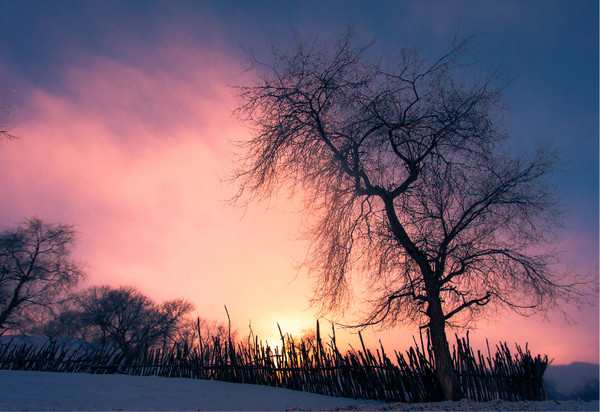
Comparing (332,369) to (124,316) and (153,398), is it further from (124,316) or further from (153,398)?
(124,316)

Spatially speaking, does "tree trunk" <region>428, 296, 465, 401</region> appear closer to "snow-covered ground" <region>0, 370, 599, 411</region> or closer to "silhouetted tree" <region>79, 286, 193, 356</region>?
"snow-covered ground" <region>0, 370, 599, 411</region>

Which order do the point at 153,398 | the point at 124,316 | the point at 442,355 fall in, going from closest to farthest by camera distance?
the point at 153,398 → the point at 442,355 → the point at 124,316

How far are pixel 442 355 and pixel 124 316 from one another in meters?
32.5

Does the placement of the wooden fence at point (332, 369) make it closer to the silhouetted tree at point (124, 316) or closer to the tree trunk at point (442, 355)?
the tree trunk at point (442, 355)

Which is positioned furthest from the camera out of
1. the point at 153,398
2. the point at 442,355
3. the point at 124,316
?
the point at 124,316

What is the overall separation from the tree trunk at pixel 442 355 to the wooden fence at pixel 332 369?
562 mm

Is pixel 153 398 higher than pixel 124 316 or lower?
lower

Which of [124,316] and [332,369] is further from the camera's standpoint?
[124,316]


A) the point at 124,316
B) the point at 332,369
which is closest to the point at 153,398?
the point at 332,369

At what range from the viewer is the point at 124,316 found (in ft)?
103

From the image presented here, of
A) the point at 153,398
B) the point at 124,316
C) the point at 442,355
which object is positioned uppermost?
the point at 124,316

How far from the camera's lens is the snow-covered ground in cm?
459

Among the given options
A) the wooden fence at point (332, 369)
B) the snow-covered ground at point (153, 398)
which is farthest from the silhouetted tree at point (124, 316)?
the snow-covered ground at point (153, 398)

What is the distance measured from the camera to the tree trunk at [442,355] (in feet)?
21.4
